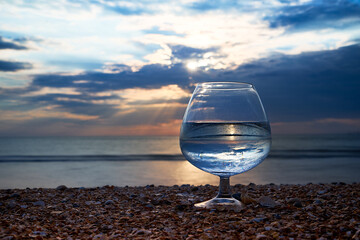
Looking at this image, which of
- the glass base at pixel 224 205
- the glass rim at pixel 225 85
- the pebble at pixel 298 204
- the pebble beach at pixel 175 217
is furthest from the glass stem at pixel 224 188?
the glass rim at pixel 225 85

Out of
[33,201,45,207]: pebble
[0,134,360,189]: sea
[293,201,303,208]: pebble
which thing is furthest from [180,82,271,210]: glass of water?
[0,134,360,189]: sea

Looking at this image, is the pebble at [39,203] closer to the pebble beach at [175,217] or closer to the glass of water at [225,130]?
the pebble beach at [175,217]

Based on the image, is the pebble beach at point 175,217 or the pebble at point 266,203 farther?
the pebble at point 266,203

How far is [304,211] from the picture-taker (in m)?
3.12

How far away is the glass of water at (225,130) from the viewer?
301 centimetres

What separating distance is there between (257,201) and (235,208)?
14.2 inches

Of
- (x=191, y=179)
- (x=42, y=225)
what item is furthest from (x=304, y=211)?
(x=191, y=179)

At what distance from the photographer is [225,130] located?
9.89ft

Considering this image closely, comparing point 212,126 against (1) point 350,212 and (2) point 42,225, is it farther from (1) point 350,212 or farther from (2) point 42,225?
(2) point 42,225

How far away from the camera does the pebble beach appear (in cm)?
247

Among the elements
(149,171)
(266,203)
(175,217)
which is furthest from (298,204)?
(149,171)

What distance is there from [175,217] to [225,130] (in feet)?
2.97

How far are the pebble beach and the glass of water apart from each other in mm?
398

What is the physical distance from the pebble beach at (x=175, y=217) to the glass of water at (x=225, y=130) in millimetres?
398
